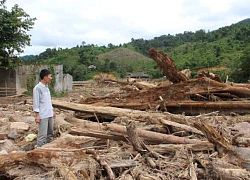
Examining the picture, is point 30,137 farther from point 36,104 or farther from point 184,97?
point 184,97

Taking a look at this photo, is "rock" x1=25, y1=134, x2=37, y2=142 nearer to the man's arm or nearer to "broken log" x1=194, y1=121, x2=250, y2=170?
the man's arm

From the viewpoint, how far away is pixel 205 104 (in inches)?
240

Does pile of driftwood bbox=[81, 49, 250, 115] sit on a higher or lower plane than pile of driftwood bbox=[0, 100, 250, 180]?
higher

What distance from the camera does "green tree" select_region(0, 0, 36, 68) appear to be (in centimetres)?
1625

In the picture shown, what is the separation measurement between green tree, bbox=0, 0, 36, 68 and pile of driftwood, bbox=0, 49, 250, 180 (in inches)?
465

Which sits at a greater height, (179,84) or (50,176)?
(179,84)

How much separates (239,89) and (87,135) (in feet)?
13.1

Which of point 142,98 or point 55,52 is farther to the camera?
point 55,52

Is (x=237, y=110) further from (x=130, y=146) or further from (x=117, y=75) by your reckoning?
(x=117, y=75)

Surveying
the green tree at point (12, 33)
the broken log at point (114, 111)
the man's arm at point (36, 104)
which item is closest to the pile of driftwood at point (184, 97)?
the broken log at point (114, 111)

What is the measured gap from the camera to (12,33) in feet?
54.7

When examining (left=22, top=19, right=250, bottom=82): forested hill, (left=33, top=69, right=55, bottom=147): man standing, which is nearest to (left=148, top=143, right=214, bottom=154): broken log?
(left=33, top=69, right=55, bottom=147): man standing

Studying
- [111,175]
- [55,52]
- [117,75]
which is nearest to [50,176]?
[111,175]

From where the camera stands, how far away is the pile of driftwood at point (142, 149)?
3.00m
